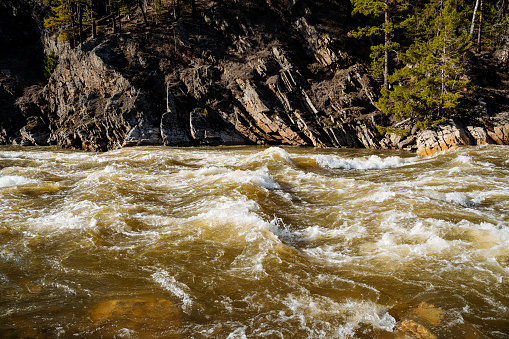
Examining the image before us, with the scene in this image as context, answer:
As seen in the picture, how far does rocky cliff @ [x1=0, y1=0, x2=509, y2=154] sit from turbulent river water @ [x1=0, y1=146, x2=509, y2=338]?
1299 centimetres

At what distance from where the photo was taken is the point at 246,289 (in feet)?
13.6

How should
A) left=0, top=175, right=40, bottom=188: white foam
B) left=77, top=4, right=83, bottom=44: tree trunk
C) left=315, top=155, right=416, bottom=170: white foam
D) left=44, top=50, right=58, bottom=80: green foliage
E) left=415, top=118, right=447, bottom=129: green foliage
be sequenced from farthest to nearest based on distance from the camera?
left=44, top=50, right=58, bottom=80: green foliage, left=77, top=4, right=83, bottom=44: tree trunk, left=415, top=118, right=447, bottom=129: green foliage, left=315, top=155, right=416, bottom=170: white foam, left=0, top=175, right=40, bottom=188: white foam

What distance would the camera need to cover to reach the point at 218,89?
25.8 meters

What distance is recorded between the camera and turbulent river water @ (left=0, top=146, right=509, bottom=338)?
345 centimetres

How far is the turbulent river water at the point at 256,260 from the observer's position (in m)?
3.45

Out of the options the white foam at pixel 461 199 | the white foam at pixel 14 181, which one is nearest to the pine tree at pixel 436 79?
the white foam at pixel 461 199

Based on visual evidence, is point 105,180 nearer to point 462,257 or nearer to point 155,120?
point 462,257

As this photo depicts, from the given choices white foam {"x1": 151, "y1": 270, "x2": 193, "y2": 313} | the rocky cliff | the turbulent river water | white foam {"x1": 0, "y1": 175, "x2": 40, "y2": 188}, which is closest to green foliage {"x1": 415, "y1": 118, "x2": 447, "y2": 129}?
the rocky cliff

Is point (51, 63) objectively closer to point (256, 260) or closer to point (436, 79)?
point (256, 260)

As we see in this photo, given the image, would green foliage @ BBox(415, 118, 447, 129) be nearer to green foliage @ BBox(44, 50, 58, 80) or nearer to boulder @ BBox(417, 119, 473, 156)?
boulder @ BBox(417, 119, 473, 156)

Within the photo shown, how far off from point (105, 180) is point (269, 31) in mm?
27114

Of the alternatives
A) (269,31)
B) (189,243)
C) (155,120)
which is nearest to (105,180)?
(189,243)

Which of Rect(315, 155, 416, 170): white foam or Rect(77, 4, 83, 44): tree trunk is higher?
Rect(77, 4, 83, 44): tree trunk

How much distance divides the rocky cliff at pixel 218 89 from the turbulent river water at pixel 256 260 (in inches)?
512
